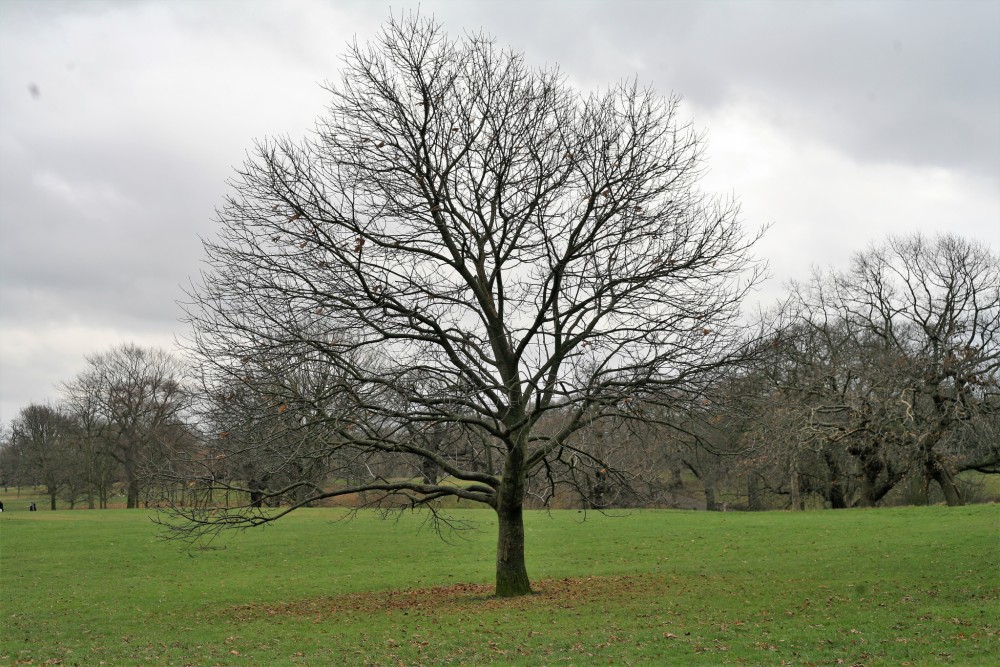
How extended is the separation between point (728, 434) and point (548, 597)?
4.96 metres

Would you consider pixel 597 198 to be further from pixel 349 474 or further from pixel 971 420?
pixel 971 420

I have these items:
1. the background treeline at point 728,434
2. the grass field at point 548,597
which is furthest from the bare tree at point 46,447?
the grass field at point 548,597

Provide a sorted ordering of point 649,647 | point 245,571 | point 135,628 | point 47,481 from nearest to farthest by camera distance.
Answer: point 649,647
point 135,628
point 245,571
point 47,481

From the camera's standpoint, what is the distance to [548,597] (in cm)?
1645

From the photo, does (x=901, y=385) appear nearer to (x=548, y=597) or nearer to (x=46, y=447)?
(x=548, y=597)

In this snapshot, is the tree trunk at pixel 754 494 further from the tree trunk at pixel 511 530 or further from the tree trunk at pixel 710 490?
the tree trunk at pixel 511 530

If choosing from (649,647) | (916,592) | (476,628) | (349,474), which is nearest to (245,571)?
(349,474)

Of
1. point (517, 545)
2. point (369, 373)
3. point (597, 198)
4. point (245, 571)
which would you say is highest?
point (597, 198)

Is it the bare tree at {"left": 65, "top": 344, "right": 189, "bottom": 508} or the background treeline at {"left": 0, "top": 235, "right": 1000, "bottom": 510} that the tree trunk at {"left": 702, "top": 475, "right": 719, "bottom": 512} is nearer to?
the background treeline at {"left": 0, "top": 235, "right": 1000, "bottom": 510}

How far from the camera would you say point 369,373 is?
51.4 ft

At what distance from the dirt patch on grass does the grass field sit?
10 centimetres

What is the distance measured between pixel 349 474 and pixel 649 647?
22.8 ft

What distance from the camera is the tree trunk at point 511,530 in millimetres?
15430

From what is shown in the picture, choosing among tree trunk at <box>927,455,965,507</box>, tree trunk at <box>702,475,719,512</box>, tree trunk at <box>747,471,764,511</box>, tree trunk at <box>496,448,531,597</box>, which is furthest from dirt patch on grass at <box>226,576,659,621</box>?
tree trunk at <box>702,475,719,512</box>
